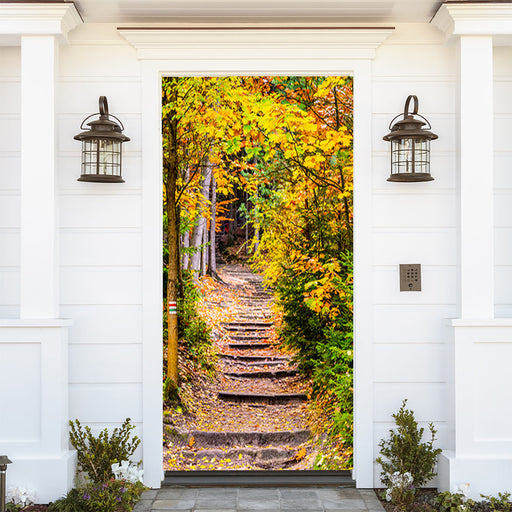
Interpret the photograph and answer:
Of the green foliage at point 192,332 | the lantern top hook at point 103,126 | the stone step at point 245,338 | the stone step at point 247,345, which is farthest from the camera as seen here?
the stone step at point 245,338

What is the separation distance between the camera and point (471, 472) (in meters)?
2.94

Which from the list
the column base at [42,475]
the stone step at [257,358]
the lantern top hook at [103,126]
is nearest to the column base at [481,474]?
the column base at [42,475]

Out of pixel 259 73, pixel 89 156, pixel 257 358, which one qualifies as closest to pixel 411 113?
pixel 259 73

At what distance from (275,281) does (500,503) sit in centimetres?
497

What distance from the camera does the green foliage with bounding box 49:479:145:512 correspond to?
2729 mm

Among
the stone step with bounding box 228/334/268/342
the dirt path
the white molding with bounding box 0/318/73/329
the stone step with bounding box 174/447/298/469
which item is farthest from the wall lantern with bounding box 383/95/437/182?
the stone step with bounding box 228/334/268/342

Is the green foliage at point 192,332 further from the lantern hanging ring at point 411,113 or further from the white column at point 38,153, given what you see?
the lantern hanging ring at point 411,113

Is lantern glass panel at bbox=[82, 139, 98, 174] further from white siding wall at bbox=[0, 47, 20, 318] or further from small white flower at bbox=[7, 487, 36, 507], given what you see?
small white flower at bbox=[7, 487, 36, 507]

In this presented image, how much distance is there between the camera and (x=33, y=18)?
2.94 metres

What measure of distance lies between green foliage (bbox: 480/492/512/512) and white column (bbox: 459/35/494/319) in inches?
34.9

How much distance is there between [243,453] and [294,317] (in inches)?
74.9

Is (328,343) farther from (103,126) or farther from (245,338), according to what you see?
(103,126)

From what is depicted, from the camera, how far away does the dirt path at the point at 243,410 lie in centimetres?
486

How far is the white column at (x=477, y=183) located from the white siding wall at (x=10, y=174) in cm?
242
